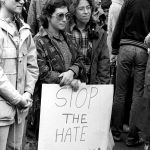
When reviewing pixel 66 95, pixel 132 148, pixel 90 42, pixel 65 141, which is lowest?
pixel 132 148

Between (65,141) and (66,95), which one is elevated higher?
(66,95)

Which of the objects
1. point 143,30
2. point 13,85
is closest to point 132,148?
point 143,30

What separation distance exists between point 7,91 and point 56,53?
0.62 meters

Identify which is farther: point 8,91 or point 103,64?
point 103,64

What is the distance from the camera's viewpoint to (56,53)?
396cm

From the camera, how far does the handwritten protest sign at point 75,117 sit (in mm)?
3855

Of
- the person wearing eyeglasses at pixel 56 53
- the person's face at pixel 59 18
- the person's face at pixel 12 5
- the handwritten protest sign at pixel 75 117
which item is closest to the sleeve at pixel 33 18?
the person wearing eyeglasses at pixel 56 53

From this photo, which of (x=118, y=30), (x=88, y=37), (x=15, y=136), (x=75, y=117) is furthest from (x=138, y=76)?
(x=15, y=136)

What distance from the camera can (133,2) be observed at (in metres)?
5.76

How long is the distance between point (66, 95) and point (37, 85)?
0.34 m

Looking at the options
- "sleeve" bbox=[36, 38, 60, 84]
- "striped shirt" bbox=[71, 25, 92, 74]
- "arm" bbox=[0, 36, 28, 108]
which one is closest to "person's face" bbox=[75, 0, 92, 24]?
"striped shirt" bbox=[71, 25, 92, 74]

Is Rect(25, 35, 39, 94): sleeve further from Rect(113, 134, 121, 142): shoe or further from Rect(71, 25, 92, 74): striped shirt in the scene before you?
Rect(113, 134, 121, 142): shoe

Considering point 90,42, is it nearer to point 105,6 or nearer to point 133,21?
point 133,21

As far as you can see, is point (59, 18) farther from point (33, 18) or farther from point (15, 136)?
point (33, 18)
